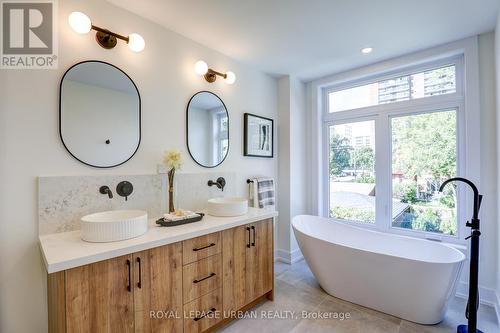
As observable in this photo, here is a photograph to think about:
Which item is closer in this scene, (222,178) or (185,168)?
(185,168)

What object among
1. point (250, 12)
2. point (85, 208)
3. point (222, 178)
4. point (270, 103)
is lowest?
point (85, 208)

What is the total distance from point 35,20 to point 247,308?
2706 millimetres

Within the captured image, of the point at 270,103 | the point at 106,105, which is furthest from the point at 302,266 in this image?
the point at 106,105

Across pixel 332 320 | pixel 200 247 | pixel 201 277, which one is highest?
pixel 200 247

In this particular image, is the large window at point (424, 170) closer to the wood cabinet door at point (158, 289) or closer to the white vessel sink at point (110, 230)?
the wood cabinet door at point (158, 289)

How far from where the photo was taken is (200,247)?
1694 millimetres

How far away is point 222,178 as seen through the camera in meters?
2.55

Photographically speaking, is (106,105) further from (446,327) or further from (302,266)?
(446,327)

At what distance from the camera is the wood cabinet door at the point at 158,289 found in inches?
55.1

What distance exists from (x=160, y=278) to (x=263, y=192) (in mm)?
1684

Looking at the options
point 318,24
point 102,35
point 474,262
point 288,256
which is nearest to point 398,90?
point 318,24

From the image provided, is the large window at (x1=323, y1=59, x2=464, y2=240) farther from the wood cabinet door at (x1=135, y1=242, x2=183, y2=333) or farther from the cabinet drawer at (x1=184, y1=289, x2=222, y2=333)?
the wood cabinet door at (x1=135, y1=242, x2=183, y2=333)

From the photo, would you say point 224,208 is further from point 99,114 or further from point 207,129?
point 99,114

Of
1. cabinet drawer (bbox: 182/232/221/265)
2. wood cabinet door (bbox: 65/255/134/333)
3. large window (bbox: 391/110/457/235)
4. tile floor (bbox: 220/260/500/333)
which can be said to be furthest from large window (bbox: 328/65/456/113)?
wood cabinet door (bbox: 65/255/134/333)
